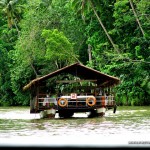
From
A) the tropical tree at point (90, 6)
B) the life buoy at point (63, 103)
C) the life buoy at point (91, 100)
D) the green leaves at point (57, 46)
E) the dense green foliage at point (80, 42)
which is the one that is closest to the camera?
the life buoy at point (63, 103)

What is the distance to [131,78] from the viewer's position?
130 feet

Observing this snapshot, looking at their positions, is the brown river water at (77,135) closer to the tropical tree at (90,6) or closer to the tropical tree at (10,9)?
the tropical tree at (90,6)

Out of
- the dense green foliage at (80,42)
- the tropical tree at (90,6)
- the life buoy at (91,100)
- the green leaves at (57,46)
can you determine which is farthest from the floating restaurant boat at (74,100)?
the green leaves at (57,46)

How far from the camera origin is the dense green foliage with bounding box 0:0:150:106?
122ft

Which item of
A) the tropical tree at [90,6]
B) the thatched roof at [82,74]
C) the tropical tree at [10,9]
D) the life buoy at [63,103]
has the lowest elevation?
the life buoy at [63,103]

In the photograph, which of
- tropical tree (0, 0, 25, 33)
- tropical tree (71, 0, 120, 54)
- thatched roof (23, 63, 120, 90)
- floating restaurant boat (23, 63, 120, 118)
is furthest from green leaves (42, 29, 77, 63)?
floating restaurant boat (23, 63, 120, 118)

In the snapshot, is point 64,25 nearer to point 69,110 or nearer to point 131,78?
point 131,78

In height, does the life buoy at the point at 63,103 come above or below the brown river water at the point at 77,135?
above

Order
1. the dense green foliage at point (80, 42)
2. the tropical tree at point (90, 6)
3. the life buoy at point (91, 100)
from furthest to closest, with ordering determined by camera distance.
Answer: the tropical tree at point (90, 6) → the dense green foliage at point (80, 42) → the life buoy at point (91, 100)

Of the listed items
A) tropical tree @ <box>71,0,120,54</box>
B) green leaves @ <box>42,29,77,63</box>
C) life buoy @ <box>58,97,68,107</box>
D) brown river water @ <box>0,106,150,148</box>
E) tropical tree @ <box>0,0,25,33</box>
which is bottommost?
brown river water @ <box>0,106,150,148</box>

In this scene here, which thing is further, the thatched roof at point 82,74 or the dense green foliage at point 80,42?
the dense green foliage at point 80,42

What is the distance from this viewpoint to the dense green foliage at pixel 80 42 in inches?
1467

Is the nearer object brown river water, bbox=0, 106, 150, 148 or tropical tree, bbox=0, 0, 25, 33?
brown river water, bbox=0, 106, 150, 148

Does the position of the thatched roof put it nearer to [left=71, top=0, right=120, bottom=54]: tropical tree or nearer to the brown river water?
the brown river water
